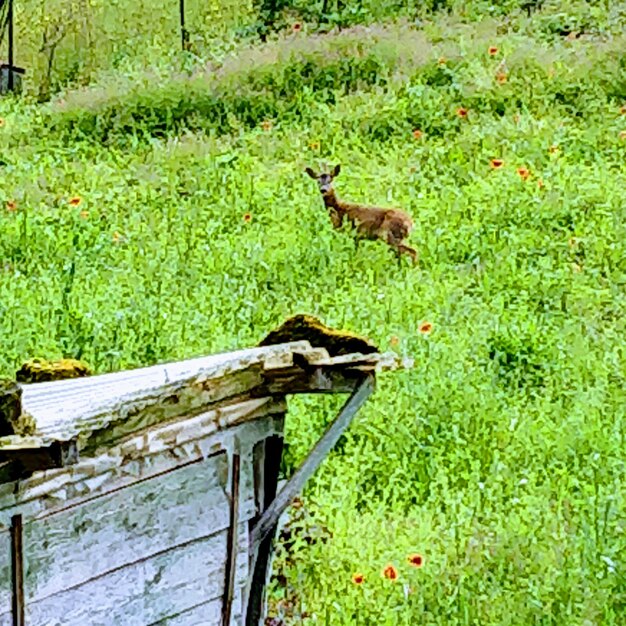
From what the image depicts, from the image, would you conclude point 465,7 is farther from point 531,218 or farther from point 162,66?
point 531,218

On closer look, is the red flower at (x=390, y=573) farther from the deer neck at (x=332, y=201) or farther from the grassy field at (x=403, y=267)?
the deer neck at (x=332, y=201)

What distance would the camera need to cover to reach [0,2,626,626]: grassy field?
5.35 m

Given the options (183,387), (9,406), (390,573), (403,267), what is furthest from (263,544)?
(403,267)

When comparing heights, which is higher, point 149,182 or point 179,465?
point 179,465

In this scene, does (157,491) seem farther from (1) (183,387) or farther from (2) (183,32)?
(2) (183,32)

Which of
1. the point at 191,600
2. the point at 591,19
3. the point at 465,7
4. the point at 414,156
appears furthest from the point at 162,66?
the point at 191,600

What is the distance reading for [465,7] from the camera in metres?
17.3

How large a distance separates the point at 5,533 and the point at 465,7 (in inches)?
598

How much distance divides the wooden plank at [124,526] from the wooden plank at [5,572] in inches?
2.1

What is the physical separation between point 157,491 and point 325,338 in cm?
55

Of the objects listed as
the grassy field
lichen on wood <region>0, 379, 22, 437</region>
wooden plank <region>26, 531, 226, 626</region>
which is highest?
lichen on wood <region>0, 379, 22, 437</region>

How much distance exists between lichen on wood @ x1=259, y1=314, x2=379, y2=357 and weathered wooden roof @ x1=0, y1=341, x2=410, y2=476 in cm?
5

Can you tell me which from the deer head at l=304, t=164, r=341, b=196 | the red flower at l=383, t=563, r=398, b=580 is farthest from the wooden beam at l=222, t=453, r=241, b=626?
the deer head at l=304, t=164, r=341, b=196

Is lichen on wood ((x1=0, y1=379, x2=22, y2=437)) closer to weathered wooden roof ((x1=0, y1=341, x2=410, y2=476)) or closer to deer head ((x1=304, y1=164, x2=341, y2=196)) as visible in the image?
weathered wooden roof ((x1=0, y1=341, x2=410, y2=476))
